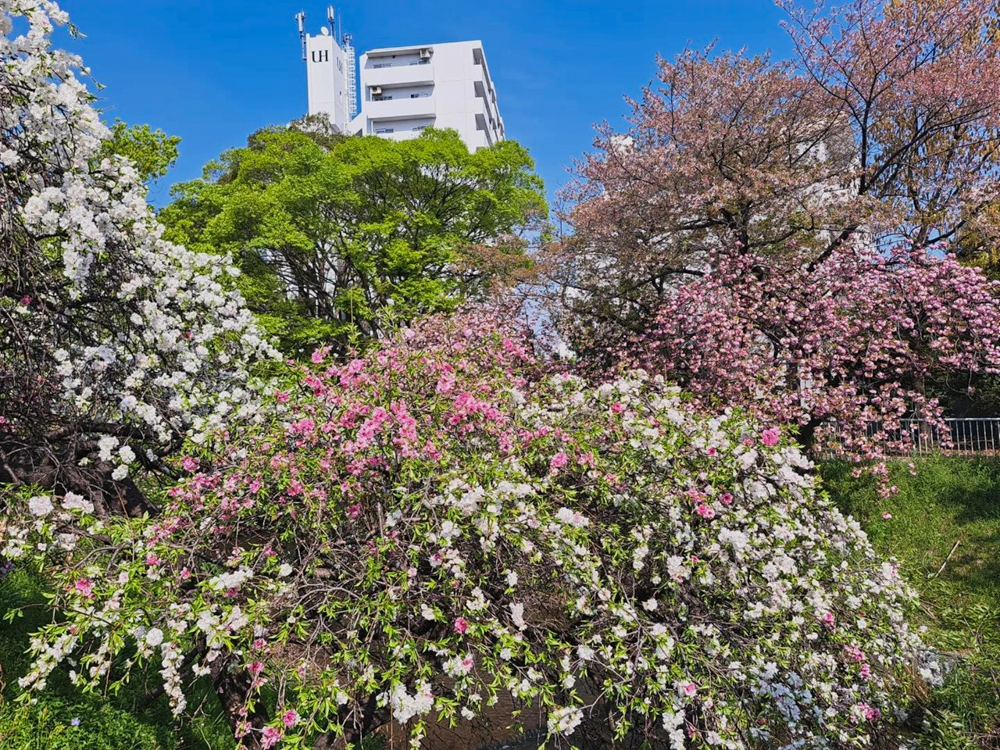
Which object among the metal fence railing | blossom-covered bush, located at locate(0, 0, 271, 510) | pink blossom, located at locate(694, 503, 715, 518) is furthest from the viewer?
the metal fence railing

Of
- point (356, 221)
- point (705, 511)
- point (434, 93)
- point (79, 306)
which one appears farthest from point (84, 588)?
point (434, 93)

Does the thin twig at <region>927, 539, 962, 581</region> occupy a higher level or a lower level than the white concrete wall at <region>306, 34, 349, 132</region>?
lower

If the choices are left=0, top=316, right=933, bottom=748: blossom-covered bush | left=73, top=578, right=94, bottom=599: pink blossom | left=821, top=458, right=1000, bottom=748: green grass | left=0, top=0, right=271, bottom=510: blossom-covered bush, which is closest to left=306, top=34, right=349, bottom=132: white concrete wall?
left=821, top=458, right=1000, bottom=748: green grass

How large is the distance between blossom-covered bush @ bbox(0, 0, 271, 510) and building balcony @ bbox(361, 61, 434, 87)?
48.2 metres

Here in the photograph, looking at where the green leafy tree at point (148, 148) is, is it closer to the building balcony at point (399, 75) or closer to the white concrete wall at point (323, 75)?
the building balcony at point (399, 75)

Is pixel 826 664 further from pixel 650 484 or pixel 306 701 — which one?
pixel 306 701

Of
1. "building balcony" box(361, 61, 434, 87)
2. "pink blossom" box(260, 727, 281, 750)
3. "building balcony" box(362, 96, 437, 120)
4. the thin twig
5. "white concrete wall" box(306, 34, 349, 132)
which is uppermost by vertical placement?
"white concrete wall" box(306, 34, 349, 132)

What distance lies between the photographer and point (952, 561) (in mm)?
9602

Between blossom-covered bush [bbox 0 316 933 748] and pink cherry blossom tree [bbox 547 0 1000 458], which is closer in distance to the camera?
blossom-covered bush [bbox 0 316 933 748]

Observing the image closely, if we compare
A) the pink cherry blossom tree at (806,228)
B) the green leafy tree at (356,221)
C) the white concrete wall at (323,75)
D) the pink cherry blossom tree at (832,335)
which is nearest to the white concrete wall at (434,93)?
the white concrete wall at (323,75)

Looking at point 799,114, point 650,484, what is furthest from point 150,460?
point 799,114

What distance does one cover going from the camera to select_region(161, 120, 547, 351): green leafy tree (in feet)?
59.4

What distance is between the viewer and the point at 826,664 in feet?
14.1

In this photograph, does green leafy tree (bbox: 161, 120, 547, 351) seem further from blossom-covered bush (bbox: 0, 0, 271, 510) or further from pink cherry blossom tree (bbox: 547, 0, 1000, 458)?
blossom-covered bush (bbox: 0, 0, 271, 510)
